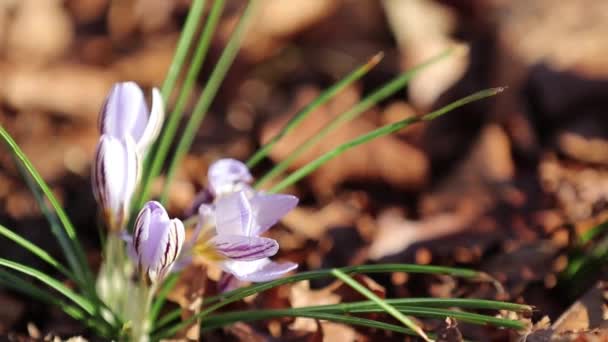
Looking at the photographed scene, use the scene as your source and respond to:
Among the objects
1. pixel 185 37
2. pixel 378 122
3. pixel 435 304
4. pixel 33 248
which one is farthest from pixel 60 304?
pixel 378 122

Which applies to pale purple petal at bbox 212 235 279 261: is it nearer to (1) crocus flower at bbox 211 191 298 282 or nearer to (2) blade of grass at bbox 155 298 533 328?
(1) crocus flower at bbox 211 191 298 282

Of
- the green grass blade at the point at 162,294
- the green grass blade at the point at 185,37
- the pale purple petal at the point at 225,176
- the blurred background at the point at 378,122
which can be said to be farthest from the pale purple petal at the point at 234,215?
the blurred background at the point at 378,122

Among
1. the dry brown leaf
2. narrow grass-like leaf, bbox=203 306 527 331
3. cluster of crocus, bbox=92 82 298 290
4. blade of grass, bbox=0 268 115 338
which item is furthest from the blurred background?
cluster of crocus, bbox=92 82 298 290

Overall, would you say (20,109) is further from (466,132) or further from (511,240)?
(511,240)

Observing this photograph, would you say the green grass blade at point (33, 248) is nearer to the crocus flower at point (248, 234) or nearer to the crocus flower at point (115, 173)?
the crocus flower at point (115, 173)

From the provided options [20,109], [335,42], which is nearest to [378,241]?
[335,42]
